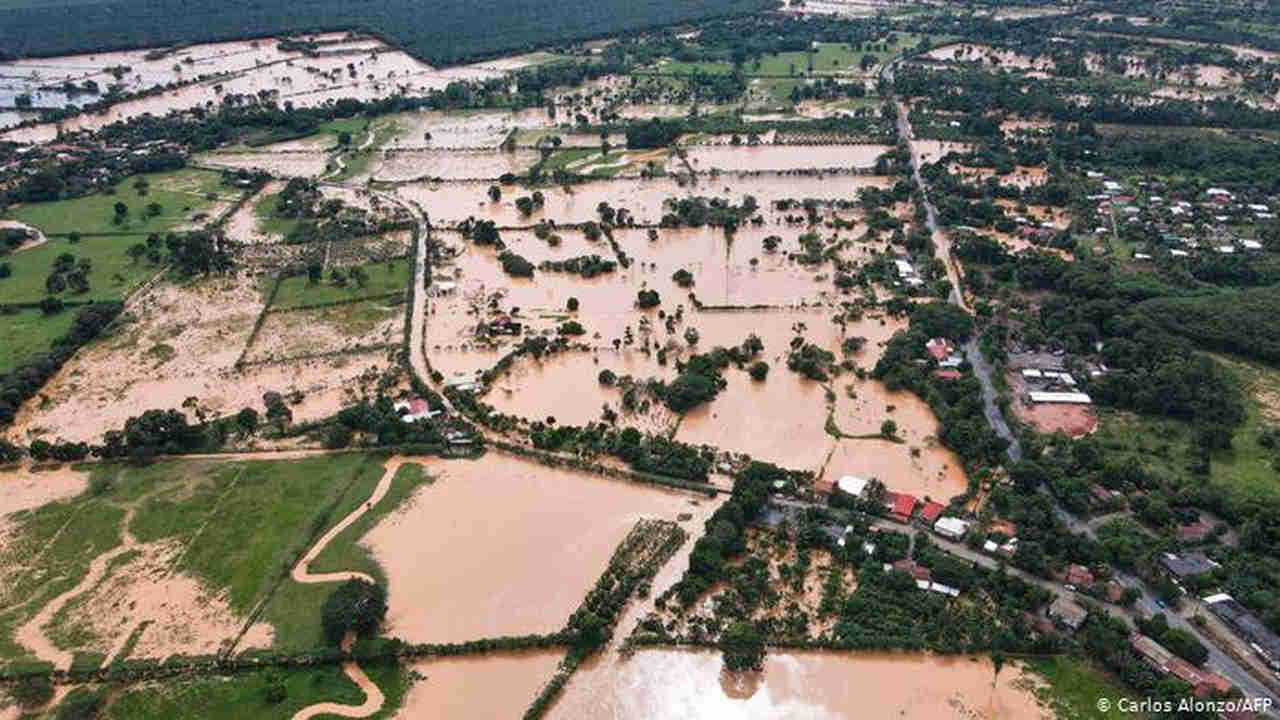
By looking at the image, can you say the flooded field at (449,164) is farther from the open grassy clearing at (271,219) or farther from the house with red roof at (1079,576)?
the house with red roof at (1079,576)

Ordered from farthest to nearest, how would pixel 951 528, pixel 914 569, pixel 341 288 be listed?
pixel 341 288 < pixel 951 528 < pixel 914 569

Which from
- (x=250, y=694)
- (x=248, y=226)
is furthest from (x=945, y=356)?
(x=248, y=226)

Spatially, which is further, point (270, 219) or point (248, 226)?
point (270, 219)

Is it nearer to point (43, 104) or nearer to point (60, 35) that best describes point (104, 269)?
point (43, 104)

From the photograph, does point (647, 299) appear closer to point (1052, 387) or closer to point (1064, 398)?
point (1052, 387)

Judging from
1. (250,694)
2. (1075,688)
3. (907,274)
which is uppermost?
(907,274)

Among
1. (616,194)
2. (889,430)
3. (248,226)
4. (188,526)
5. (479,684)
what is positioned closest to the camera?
(479,684)

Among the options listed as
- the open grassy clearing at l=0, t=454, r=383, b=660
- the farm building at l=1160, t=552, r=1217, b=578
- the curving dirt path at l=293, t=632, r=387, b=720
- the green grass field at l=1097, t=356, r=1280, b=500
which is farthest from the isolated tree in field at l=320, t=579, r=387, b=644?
the green grass field at l=1097, t=356, r=1280, b=500

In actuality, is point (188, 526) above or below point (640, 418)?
below
